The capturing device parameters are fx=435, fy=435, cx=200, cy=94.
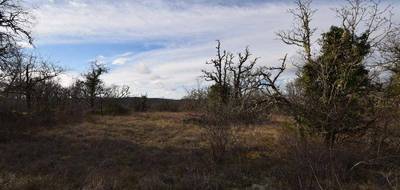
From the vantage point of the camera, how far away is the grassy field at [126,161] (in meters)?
10.1

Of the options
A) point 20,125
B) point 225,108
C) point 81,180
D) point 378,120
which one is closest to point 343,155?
point 378,120

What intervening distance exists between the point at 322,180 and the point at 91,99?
39.8 metres

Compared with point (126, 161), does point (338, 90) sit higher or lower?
higher

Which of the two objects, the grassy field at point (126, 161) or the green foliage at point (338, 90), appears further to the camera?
the green foliage at point (338, 90)

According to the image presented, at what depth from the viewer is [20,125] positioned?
23.7m

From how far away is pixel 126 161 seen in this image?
13703 mm

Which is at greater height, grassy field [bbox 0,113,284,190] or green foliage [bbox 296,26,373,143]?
green foliage [bbox 296,26,373,143]

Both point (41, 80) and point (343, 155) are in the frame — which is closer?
point (343, 155)

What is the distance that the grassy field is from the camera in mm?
10094

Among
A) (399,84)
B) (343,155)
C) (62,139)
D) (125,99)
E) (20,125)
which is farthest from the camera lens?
(125,99)

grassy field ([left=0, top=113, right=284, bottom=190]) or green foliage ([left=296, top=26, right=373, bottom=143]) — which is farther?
green foliage ([left=296, top=26, right=373, bottom=143])

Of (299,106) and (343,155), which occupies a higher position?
(299,106)

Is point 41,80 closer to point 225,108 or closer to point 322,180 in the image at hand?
point 225,108

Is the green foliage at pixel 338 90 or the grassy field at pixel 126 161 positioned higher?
the green foliage at pixel 338 90
